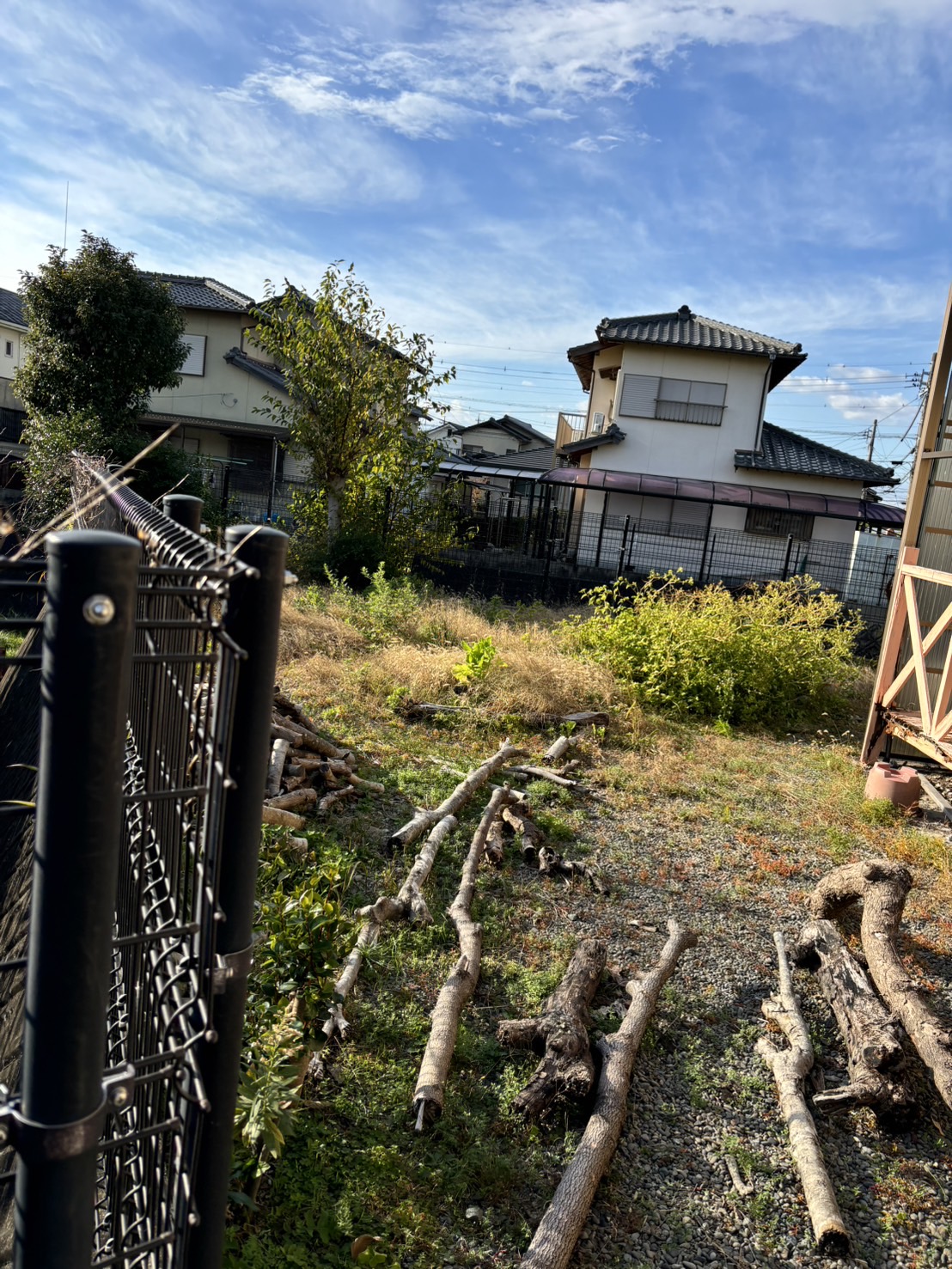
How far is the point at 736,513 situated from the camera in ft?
70.6

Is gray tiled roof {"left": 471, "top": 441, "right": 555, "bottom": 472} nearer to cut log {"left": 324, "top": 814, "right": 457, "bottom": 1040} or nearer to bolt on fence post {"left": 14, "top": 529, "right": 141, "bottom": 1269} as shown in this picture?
cut log {"left": 324, "top": 814, "right": 457, "bottom": 1040}

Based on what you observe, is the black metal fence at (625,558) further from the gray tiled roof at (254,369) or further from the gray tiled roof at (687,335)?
the gray tiled roof at (254,369)

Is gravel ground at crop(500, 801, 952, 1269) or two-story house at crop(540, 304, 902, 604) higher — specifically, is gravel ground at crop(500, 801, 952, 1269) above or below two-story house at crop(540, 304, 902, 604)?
below

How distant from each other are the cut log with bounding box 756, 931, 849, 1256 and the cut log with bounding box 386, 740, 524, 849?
2.04m

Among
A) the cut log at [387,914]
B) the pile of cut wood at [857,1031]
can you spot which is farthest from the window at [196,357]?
the pile of cut wood at [857,1031]

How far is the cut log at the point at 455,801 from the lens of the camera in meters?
4.86

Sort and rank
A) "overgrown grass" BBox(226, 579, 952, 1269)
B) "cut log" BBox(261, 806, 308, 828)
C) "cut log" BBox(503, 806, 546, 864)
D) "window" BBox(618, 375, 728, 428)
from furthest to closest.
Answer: "window" BBox(618, 375, 728, 428) → "cut log" BBox(503, 806, 546, 864) → "cut log" BBox(261, 806, 308, 828) → "overgrown grass" BBox(226, 579, 952, 1269)

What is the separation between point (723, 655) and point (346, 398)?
7965mm

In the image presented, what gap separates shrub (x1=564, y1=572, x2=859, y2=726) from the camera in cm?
854

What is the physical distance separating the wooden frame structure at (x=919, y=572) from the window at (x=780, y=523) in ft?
47.6

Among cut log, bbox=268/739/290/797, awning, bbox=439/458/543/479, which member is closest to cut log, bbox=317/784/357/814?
cut log, bbox=268/739/290/797

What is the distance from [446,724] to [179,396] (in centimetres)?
2031

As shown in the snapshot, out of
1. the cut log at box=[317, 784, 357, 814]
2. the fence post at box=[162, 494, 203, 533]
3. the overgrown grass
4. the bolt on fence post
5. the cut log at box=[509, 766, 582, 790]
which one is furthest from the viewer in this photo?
the cut log at box=[509, 766, 582, 790]

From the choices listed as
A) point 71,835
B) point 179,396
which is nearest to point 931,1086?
point 71,835
